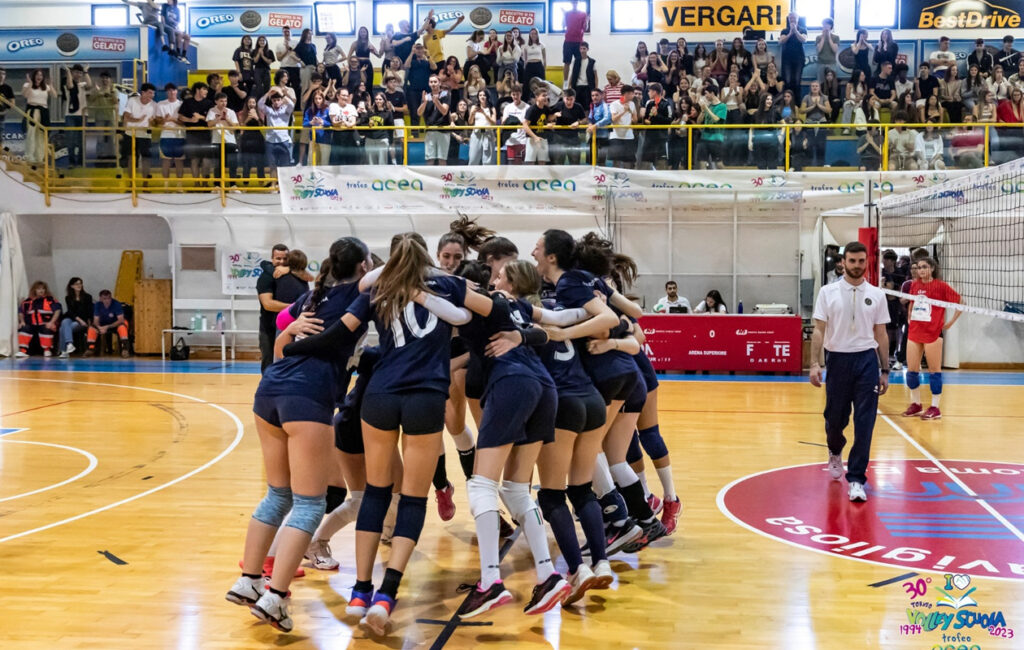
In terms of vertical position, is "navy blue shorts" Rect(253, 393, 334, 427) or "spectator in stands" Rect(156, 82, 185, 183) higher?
"spectator in stands" Rect(156, 82, 185, 183)

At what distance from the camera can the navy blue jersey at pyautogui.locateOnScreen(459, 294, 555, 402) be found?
4.64m

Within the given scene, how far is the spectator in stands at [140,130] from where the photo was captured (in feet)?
57.6

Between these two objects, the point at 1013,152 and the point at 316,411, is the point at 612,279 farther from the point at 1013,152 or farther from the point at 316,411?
the point at 1013,152

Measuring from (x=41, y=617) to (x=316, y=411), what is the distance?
182 cm

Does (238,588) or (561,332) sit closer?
(238,588)

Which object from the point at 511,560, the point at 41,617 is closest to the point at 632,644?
the point at 511,560

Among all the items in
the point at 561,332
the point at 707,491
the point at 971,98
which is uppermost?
the point at 971,98

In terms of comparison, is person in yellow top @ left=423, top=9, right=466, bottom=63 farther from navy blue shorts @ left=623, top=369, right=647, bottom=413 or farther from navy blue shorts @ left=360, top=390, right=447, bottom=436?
navy blue shorts @ left=360, top=390, right=447, bottom=436

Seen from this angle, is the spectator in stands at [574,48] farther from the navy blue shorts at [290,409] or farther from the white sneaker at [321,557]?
the navy blue shorts at [290,409]

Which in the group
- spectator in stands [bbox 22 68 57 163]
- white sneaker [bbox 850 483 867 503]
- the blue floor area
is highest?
spectator in stands [bbox 22 68 57 163]

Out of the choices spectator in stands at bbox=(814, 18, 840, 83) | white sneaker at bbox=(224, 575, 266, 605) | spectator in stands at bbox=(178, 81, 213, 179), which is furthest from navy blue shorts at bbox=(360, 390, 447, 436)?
spectator in stands at bbox=(814, 18, 840, 83)

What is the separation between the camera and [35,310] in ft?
60.1

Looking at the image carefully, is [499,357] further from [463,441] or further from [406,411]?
[463,441]

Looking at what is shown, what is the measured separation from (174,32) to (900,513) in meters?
19.4
